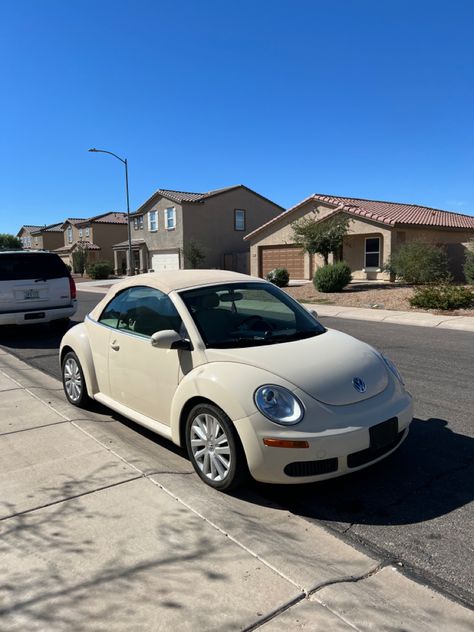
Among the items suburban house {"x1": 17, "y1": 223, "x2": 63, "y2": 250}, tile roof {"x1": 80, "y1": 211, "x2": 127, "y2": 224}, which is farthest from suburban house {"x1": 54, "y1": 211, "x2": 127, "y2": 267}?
suburban house {"x1": 17, "y1": 223, "x2": 63, "y2": 250}

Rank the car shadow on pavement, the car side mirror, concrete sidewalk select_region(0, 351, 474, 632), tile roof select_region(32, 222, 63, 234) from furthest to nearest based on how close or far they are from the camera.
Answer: tile roof select_region(32, 222, 63, 234), the car side mirror, the car shadow on pavement, concrete sidewalk select_region(0, 351, 474, 632)

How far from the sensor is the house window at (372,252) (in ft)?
81.2

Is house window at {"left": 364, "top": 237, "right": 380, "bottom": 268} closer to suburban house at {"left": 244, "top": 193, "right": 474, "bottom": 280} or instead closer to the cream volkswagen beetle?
suburban house at {"left": 244, "top": 193, "right": 474, "bottom": 280}

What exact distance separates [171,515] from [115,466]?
→ 35.5 inches

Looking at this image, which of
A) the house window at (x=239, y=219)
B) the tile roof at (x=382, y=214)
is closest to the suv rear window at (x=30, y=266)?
the tile roof at (x=382, y=214)

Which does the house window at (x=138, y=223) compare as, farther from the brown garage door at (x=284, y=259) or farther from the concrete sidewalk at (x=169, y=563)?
the concrete sidewalk at (x=169, y=563)

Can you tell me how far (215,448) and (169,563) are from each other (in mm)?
953

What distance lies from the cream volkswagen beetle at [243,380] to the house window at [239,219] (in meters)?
35.4

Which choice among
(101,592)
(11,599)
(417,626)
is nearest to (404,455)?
(417,626)

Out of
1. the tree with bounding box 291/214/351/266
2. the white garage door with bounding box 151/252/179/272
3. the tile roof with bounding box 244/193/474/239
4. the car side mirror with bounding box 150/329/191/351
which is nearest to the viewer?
the car side mirror with bounding box 150/329/191/351

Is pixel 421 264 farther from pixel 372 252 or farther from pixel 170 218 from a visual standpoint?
pixel 170 218

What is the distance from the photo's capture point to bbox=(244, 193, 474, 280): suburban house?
24.0 metres

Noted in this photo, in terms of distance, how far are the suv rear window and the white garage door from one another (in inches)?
1082

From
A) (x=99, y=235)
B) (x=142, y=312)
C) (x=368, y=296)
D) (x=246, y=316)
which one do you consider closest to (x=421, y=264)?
(x=368, y=296)
